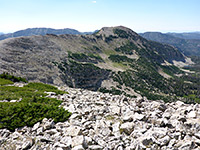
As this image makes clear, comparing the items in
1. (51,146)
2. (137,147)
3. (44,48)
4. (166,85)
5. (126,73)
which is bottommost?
(166,85)

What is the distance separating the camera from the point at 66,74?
371ft

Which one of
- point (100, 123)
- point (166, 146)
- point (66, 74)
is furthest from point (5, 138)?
point (66, 74)

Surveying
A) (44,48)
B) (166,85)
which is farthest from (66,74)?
(166,85)

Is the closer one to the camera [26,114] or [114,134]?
[114,134]

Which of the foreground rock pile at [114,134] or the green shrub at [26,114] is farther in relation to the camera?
the green shrub at [26,114]

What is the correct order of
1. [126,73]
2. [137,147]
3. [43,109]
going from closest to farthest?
[137,147] → [43,109] → [126,73]

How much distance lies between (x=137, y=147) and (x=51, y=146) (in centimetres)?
669

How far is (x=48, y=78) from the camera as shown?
92.4m

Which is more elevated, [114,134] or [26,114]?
[114,134]

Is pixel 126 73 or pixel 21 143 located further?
pixel 126 73

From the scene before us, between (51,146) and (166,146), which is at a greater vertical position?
(166,146)

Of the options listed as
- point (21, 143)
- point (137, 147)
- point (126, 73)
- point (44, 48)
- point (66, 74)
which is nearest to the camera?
point (137, 147)

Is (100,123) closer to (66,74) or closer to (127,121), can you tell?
(127,121)

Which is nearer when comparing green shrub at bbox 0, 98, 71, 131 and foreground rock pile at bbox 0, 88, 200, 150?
foreground rock pile at bbox 0, 88, 200, 150
